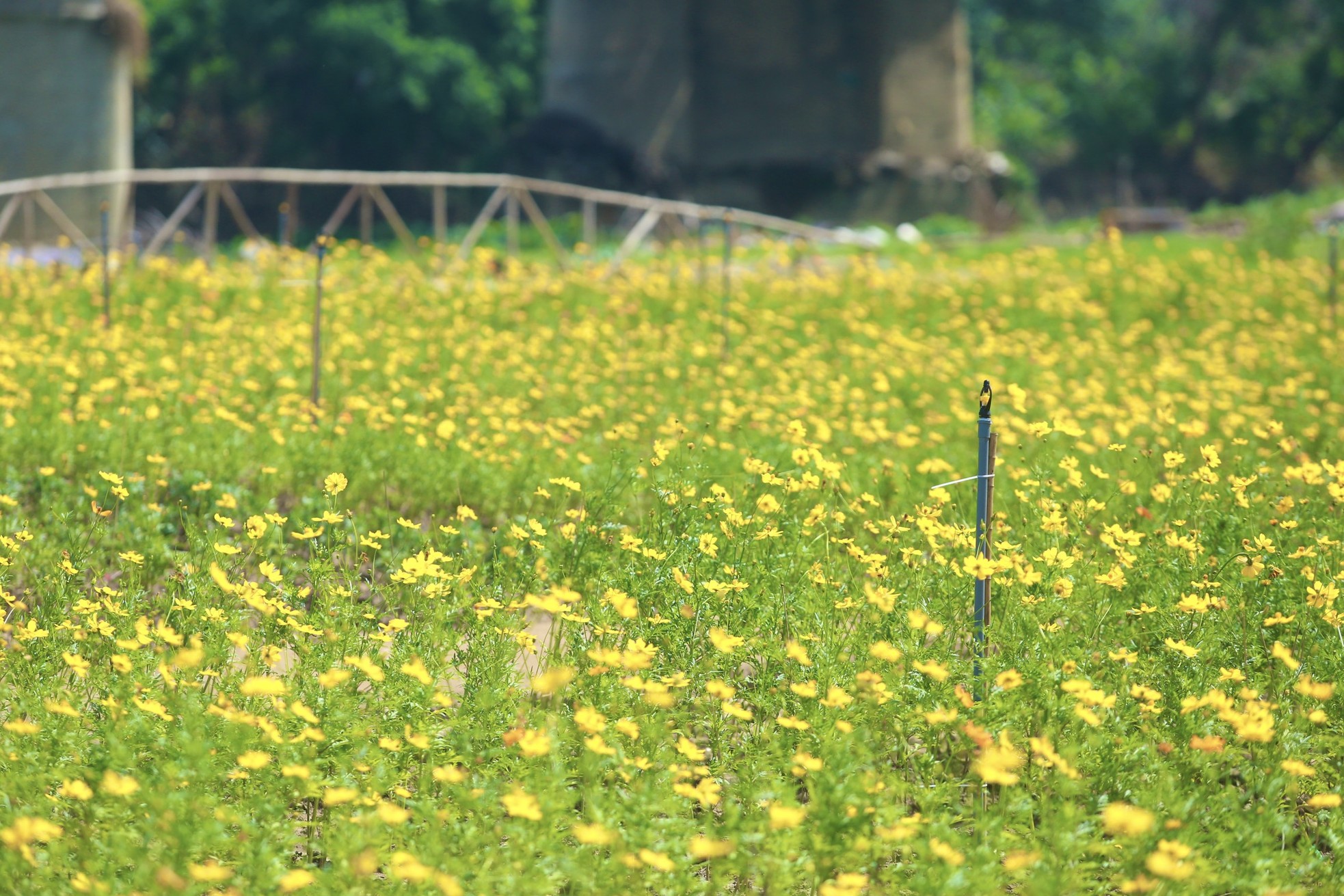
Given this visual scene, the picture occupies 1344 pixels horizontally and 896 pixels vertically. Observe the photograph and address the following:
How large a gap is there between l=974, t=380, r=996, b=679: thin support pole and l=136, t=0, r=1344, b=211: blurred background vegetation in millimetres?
25454

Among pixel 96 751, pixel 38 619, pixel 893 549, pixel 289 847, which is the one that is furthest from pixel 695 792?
pixel 38 619

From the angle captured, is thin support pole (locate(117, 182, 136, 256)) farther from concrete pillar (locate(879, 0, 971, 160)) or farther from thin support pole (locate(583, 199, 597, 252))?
concrete pillar (locate(879, 0, 971, 160))

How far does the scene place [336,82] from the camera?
31.9 m

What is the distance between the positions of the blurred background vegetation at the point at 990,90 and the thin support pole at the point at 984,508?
2545 cm

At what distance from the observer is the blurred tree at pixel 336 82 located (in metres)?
30.8

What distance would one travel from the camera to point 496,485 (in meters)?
6.48

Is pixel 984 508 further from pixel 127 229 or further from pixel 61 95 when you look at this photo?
pixel 127 229

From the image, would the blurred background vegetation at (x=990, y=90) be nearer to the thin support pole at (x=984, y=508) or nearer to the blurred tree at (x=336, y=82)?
the blurred tree at (x=336, y=82)

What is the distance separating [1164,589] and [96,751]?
3120mm

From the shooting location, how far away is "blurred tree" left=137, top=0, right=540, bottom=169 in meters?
30.8

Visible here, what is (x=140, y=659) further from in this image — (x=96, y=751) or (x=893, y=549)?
(x=893, y=549)

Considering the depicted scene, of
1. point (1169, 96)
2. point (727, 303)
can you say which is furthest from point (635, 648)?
point (1169, 96)

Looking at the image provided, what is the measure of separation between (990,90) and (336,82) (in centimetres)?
2191

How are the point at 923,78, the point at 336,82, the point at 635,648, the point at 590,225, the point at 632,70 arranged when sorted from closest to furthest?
the point at 635,648 → the point at 590,225 → the point at 632,70 → the point at 923,78 → the point at 336,82
